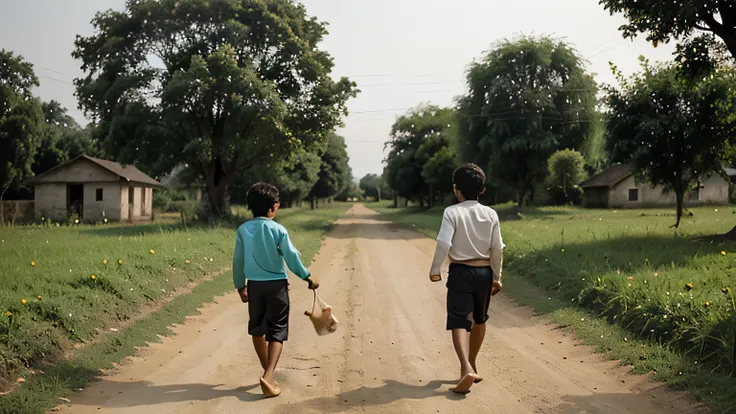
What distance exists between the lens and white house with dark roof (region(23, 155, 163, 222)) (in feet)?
122

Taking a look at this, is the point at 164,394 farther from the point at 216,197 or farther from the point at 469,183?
the point at 216,197

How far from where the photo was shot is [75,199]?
38.6 metres

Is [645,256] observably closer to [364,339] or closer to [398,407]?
[364,339]

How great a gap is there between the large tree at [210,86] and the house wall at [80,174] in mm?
9967

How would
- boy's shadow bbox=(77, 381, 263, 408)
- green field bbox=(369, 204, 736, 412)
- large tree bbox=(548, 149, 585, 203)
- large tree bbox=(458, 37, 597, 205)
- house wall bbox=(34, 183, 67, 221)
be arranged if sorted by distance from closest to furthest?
boy's shadow bbox=(77, 381, 263, 408), green field bbox=(369, 204, 736, 412), large tree bbox=(458, 37, 597, 205), house wall bbox=(34, 183, 67, 221), large tree bbox=(548, 149, 585, 203)

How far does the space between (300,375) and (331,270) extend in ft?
27.7

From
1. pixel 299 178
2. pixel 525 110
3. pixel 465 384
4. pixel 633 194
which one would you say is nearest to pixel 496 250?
pixel 465 384

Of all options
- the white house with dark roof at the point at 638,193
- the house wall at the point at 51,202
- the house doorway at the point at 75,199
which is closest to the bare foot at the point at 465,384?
the house doorway at the point at 75,199

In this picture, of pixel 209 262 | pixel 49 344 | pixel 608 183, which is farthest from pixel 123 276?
pixel 608 183

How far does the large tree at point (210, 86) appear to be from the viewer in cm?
2455

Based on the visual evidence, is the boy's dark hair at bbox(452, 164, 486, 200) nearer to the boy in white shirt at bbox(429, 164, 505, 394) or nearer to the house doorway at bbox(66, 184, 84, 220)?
the boy in white shirt at bbox(429, 164, 505, 394)

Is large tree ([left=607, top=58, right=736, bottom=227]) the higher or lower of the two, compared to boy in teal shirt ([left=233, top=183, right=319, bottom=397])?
higher

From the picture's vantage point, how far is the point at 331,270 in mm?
14273

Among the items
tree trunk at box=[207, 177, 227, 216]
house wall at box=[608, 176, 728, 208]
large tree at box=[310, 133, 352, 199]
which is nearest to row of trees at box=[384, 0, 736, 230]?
house wall at box=[608, 176, 728, 208]
